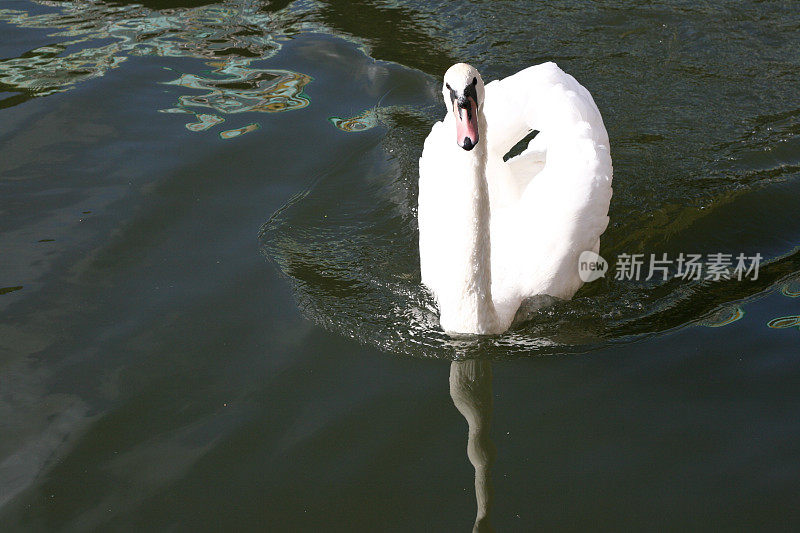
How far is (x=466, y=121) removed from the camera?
14.1 ft

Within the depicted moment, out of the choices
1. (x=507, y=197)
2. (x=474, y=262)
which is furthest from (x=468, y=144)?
(x=507, y=197)

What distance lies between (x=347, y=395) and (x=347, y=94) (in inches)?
174

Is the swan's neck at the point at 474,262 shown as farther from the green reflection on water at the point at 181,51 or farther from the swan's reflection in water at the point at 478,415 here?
the green reflection on water at the point at 181,51

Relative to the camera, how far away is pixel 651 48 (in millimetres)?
8508

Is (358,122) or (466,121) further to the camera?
(358,122)

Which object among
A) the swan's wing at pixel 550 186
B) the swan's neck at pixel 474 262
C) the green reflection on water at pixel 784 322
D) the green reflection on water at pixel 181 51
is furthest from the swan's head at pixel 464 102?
the green reflection on water at pixel 181 51

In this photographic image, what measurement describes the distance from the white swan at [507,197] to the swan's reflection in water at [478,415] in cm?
26

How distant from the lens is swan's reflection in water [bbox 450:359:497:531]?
13.1 feet

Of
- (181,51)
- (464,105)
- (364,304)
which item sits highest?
(464,105)

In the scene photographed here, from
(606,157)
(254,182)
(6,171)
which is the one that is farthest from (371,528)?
(6,171)

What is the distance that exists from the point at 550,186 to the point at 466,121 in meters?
1.20

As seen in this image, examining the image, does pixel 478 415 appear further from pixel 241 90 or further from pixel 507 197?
pixel 241 90

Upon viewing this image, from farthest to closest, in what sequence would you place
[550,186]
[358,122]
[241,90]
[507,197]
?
[241,90], [358,122], [507,197], [550,186]


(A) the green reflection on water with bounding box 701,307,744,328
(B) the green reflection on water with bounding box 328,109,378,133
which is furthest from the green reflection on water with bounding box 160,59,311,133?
(A) the green reflection on water with bounding box 701,307,744,328
